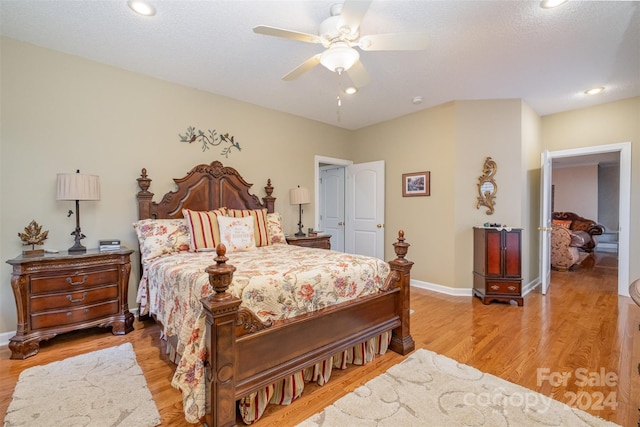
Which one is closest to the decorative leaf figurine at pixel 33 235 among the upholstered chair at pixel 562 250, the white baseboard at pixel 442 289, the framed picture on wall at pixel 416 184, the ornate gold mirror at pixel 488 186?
the framed picture on wall at pixel 416 184

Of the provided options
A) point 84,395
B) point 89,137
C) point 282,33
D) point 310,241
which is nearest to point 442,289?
point 310,241

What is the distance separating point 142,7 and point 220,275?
212 centimetres

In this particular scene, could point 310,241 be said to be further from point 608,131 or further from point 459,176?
point 608,131

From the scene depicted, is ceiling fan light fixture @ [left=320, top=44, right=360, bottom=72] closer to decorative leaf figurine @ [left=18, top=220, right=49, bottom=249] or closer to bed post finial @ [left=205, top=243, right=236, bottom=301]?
bed post finial @ [left=205, top=243, right=236, bottom=301]

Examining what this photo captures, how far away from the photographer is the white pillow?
298 centimetres

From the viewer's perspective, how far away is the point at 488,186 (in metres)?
3.98

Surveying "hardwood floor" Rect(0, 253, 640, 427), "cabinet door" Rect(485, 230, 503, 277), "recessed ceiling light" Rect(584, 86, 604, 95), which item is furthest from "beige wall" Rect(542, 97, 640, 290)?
"cabinet door" Rect(485, 230, 503, 277)

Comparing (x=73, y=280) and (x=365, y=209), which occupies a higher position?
(x=365, y=209)

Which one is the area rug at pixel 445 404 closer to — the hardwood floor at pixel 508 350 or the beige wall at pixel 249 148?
the hardwood floor at pixel 508 350

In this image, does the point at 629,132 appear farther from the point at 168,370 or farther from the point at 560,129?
the point at 168,370

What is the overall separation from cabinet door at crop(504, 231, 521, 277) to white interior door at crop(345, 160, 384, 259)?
180 centimetres

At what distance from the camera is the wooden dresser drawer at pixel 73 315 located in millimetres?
2383

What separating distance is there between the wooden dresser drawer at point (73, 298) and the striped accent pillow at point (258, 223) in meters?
1.33

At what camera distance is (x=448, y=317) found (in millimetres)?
3203
